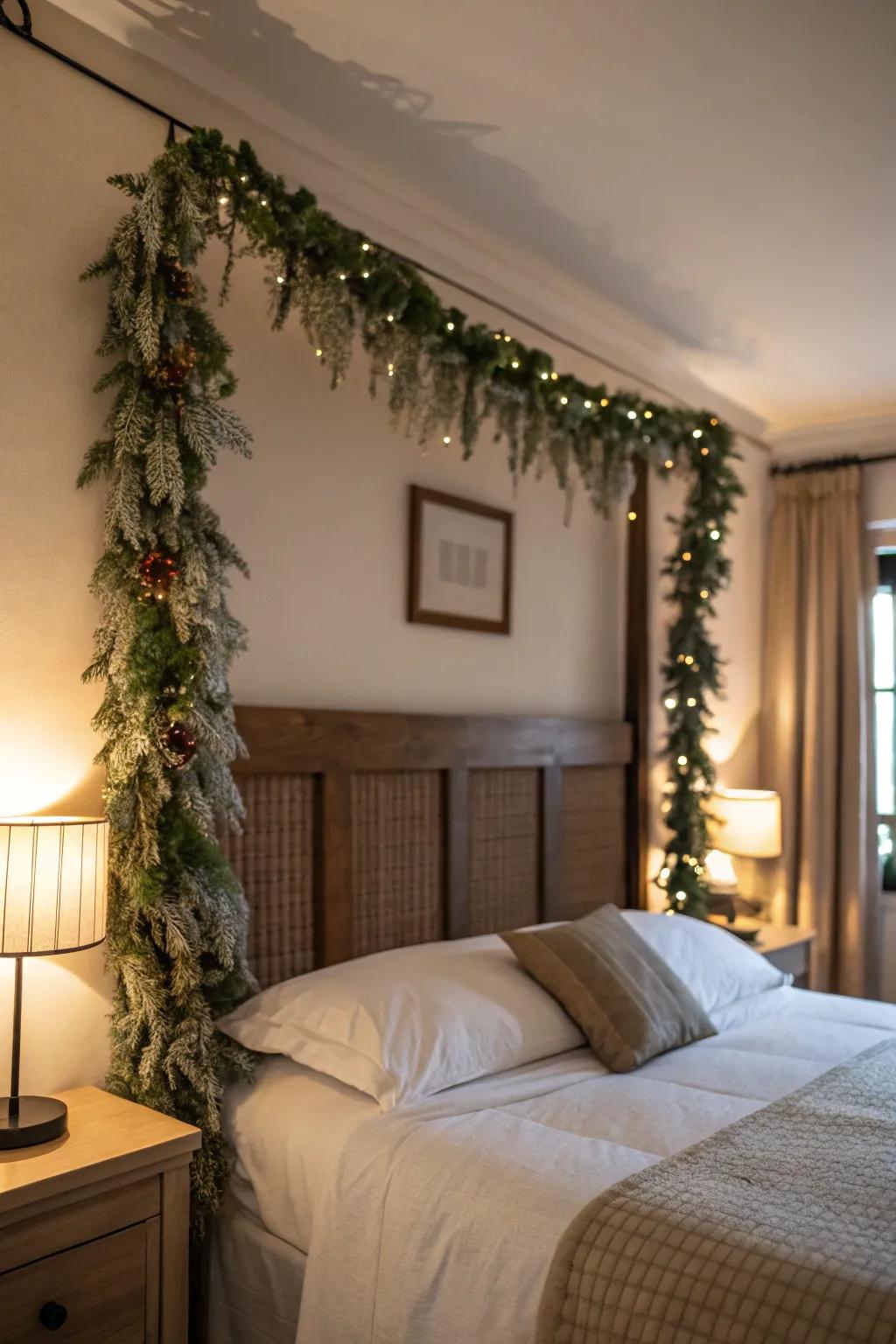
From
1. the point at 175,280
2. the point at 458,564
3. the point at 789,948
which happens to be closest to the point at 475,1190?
the point at 175,280

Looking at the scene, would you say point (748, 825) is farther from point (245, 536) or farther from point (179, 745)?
point (179, 745)

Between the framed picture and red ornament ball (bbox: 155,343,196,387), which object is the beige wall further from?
red ornament ball (bbox: 155,343,196,387)

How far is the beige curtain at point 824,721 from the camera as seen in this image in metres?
4.84

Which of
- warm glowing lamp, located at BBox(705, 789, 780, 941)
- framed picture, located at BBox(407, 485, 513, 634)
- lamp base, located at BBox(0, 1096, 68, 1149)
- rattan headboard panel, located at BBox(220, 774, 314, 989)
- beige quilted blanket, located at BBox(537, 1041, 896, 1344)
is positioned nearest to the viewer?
beige quilted blanket, located at BBox(537, 1041, 896, 1344)

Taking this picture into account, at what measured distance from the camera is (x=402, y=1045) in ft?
7.29

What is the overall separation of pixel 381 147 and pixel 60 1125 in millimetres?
2423

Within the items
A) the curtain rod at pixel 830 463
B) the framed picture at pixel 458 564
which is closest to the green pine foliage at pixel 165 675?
the framed picture at pixel 458 564

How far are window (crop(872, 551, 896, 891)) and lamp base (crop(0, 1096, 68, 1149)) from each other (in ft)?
13.3

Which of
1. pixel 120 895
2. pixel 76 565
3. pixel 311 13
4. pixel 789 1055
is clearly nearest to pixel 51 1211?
pixel 120 895

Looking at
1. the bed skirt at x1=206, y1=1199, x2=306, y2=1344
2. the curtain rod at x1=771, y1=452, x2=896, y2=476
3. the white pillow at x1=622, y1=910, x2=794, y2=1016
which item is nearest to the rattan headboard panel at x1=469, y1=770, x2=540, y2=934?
the white pillow at x1=622, y1=910, x2=794, y2=1016

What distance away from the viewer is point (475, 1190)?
184cm

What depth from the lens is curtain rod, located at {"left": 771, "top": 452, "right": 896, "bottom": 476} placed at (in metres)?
4.97

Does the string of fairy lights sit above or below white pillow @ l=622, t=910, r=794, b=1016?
above

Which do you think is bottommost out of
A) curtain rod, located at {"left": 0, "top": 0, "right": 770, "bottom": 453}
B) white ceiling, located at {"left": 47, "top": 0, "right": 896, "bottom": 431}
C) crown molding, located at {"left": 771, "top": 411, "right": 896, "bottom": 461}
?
curtain rod, located at {"left": 0, "top": 0, "right": 770, "bottom": 453}
